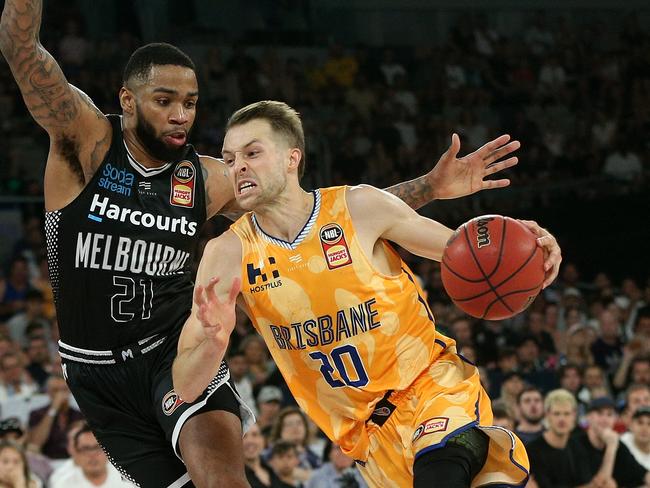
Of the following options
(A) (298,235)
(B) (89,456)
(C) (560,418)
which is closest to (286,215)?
(A) (298,235)

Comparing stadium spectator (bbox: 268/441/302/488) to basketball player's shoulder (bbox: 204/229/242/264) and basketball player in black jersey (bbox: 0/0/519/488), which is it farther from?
basketball player's shoulder (bbox: 204/229/242/264)

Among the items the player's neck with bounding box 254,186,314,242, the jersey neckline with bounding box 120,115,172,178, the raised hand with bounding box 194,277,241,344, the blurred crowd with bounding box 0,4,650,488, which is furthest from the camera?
the blurred crowd with bounding box 0,4,650,488

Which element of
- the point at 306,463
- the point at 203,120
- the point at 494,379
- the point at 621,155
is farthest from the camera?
the point at 621,155

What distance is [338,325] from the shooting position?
15.0ft

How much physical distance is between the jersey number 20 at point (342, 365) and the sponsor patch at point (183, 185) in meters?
0.97

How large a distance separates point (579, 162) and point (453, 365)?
44.2ft

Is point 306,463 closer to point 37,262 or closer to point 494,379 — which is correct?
point 494,379

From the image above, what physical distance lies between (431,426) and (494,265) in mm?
745

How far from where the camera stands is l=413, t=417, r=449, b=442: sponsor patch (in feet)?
14.7

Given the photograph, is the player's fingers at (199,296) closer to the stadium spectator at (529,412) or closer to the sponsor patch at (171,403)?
the sponsor patch at (171,403)

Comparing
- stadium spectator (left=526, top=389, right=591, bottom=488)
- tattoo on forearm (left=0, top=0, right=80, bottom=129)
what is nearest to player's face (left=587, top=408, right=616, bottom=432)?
stadium spectator (left=526, top=389, right=591, bottom=488)

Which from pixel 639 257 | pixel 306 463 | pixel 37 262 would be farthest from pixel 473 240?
pixel 639 257

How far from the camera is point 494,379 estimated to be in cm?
1094

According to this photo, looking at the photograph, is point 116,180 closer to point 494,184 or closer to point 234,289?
point 234,289
